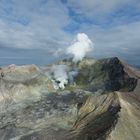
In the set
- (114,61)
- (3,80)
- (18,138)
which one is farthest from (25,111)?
(114,61)

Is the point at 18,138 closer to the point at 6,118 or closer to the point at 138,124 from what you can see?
the point at 6,118

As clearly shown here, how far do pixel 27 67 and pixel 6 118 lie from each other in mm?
41808

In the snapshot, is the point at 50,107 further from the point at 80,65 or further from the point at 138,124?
the point at 80,65

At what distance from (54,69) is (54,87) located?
72.5 ft

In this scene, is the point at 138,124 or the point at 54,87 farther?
the point at 54,87

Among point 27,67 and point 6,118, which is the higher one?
point 27,67

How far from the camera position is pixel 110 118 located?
57.7 m

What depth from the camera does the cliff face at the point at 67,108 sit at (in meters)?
55.8

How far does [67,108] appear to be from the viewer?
78688 millimetres

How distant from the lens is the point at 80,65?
5408 inches

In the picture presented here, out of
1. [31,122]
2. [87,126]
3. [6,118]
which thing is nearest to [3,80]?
[6,118]

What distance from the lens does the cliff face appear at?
183 feet

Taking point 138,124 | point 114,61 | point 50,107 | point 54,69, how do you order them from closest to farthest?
point 138,124
point 50,107
point 114,61
point 54,69

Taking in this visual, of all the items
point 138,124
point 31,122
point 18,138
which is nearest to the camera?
point 138,124
